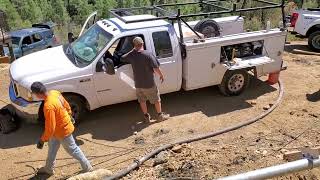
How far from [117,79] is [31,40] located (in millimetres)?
8827

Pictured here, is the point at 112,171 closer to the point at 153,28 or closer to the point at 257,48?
the point at 153,28

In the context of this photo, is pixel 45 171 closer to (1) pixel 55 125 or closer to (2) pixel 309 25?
(1) pixel 55 125

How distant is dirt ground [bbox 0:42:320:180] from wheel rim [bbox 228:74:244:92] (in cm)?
23

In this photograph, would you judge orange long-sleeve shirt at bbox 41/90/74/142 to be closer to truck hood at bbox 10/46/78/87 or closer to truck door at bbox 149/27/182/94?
truck hood at bbox 10/46/78/87

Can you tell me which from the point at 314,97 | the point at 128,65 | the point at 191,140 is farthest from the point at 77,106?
the point at 314,97

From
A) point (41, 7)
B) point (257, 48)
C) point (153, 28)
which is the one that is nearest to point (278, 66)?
point (257, 48)

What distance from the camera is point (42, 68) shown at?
8406mm

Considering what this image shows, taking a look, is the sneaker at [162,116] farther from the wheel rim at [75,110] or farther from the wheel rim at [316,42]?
the wheel rim at [316,42]

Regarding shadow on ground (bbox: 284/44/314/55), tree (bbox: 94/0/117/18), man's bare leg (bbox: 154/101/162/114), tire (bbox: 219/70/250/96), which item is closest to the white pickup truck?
tire (bbox: 219/70/250/96)

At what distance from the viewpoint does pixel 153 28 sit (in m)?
8.82

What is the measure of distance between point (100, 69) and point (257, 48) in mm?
3842

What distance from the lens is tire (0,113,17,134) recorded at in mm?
8578

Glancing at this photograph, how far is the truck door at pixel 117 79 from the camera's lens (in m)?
8.55

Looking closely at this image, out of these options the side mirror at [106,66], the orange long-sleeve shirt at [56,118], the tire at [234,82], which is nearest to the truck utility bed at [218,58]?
the tire at [234,82]
